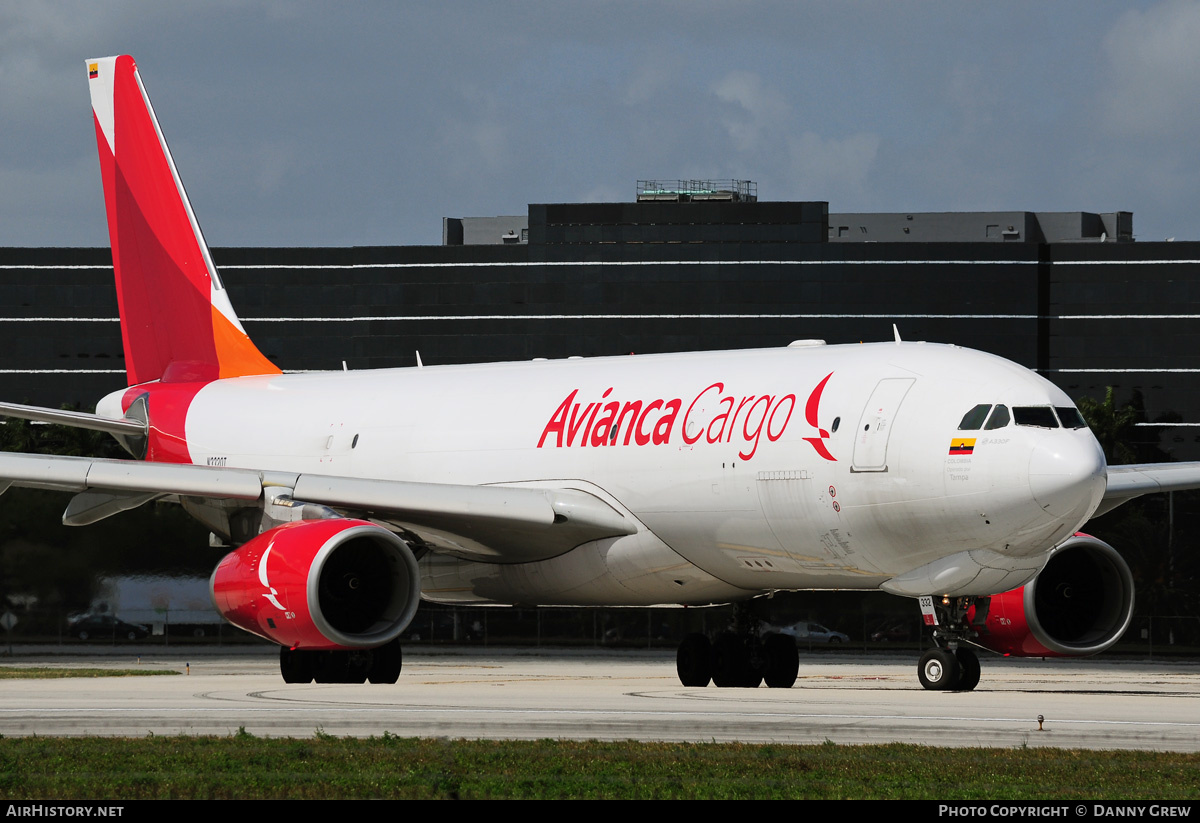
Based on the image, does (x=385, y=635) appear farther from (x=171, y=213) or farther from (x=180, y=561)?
(x=180, y=561)

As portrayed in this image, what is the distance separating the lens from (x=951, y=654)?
56.1 feet

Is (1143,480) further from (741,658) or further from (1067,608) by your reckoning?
(741,658)

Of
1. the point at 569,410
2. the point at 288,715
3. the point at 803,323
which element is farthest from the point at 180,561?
the point at 803,323

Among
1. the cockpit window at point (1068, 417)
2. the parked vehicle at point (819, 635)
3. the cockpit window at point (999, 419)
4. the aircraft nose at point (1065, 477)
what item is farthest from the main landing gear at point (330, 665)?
the parked vehicle at point (819, 635)

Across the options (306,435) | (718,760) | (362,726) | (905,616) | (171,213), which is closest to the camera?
(718,760)

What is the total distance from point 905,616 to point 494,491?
2293cm

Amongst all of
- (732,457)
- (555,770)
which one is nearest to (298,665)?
(732,457)

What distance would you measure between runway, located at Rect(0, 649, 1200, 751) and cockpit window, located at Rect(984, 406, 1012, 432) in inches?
99.0

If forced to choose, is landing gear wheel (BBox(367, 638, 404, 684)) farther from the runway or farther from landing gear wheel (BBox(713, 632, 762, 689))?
landing gear wheel (BBox(713, 632, 762, 689))

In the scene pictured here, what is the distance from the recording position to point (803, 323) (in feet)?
224


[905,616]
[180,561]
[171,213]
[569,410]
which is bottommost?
[905,616]

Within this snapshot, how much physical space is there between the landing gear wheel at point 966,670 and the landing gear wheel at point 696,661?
358 cm

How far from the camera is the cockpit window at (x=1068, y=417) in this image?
52.3ft

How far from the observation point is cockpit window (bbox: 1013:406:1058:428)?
15805 mm
